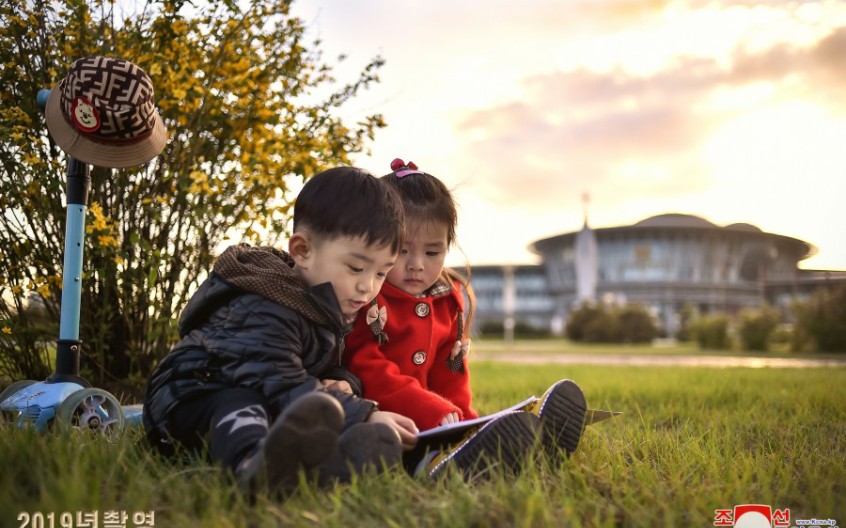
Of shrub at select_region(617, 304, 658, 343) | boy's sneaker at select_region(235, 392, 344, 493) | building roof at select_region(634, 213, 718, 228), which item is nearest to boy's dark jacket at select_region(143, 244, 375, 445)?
boy's sneaker at select_region(235, 392, 344, 493)

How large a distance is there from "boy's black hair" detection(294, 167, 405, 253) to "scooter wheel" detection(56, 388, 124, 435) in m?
0.93

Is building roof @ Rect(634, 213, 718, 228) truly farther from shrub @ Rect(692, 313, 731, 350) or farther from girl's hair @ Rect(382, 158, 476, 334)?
girl's hair @ Rect(382, 158, 476, 334)

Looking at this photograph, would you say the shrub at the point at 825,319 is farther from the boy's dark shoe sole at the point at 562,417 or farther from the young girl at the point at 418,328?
the boy's dark shoe sole at the point at 562,417

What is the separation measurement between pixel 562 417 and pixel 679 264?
160 ft

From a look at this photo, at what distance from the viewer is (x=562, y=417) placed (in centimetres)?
181

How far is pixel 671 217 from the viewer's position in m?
51.0

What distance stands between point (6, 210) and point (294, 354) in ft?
6.25

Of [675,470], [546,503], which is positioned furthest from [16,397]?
[675,470]

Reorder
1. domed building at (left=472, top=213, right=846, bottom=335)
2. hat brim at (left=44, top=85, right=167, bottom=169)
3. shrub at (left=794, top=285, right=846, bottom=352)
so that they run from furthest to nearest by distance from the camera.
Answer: domed building at (left=472, top=213, right=846, bottom=335) < shrub at (left=794, top=285, right=846, bottom=352) < hat brim at (left=44, top=85, right=167, bottom=169)

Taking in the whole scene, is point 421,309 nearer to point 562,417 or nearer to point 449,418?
point 449,418

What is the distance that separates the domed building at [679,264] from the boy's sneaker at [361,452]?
43.8 m

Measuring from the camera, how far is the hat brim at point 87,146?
221cm

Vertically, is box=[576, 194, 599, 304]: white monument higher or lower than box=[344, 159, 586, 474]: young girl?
higher

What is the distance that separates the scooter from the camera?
206 cm
